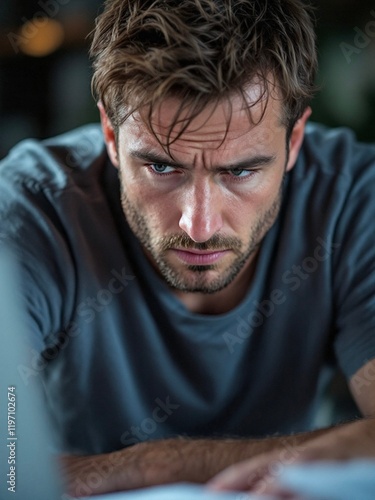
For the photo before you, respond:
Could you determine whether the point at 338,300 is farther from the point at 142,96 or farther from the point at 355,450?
the point at 142,96

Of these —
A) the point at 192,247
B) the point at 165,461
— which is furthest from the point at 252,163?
the point at 165,461

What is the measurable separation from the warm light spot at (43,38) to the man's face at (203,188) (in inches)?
33.1

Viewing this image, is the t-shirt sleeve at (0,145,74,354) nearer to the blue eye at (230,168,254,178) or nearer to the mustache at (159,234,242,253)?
the mustache at (159,234,242,253)

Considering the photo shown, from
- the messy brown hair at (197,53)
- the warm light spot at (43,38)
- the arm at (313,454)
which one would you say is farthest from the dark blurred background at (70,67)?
the arm at (313,454)

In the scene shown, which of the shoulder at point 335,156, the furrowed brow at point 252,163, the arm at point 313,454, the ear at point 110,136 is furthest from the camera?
the shoulder at point 335,156

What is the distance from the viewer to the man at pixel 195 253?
829 millimetres

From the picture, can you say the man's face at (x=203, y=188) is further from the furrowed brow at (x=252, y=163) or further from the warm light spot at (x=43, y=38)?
the warm light spot at (x=43, y=38)

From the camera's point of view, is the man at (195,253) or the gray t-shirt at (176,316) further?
the gray t-shirt at (176,316)

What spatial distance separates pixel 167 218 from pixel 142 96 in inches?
5.9

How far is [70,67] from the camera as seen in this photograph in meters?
1.74

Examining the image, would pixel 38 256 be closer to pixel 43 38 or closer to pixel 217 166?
pixel 217 166

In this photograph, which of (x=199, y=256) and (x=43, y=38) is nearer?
(x=199, y=256)

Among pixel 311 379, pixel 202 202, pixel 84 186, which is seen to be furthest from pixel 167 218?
pixel 311 379

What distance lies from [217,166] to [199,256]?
0.41ft
